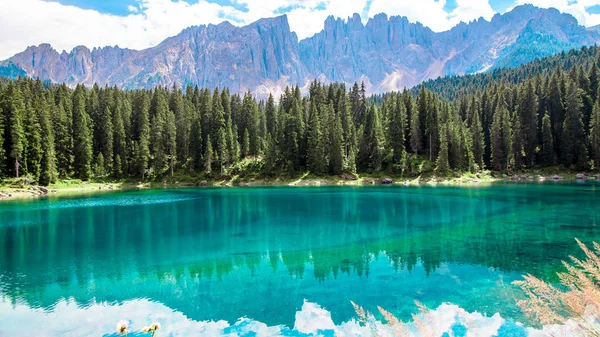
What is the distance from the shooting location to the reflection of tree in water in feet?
70.3

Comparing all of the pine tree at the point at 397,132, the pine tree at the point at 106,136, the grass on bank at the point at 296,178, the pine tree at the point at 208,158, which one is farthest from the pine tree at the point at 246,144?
the pine tree at the point at 397,132

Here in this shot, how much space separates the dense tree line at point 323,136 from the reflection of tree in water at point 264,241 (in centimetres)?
4188

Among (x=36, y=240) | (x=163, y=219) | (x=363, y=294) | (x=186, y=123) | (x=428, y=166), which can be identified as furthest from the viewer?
(x=186, y=123)

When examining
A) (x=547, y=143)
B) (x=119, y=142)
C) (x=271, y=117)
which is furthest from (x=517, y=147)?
(x=119, y=142)

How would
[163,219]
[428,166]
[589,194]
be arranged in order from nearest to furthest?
[163,219]
[589,194]
[428,166]

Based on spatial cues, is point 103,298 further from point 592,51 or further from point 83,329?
point 592,51

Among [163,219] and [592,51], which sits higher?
[592,51]

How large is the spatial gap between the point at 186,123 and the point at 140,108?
580 inches

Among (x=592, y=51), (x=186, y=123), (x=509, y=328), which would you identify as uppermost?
(x=592, y=51)

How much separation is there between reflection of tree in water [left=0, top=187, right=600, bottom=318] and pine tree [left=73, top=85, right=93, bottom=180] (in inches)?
1705

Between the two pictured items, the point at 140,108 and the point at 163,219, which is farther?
the point at 140,108

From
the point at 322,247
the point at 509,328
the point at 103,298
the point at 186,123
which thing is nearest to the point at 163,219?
the point at 322,247

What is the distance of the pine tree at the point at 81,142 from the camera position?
293 ft

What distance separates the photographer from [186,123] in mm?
100625
